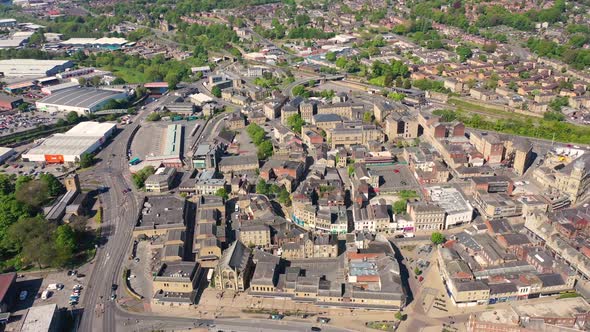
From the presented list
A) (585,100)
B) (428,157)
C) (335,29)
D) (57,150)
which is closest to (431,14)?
(335,29)

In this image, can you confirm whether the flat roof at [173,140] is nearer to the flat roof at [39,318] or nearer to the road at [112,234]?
the road at [112,234]

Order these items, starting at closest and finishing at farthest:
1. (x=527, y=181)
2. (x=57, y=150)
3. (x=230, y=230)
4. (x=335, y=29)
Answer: (x=230, y=230) < (x=527, y=181) < (x=57, y=150) < (x=335, y=29)

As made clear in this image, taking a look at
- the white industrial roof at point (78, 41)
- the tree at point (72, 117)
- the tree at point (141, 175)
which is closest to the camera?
the tree at point (141, 175)

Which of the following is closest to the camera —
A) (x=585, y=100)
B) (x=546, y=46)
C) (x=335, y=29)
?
(x=585, y=100)

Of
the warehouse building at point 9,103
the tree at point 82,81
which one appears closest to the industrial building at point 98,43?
the tree at point 82,81

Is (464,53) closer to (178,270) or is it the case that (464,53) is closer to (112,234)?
(112,234)

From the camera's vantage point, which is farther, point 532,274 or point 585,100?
point 585,100

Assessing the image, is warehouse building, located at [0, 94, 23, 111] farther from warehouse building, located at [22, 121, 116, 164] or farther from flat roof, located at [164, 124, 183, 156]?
flat roof, located at [164, 124, 183, 156]

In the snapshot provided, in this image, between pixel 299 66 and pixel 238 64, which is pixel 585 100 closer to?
pixel 299 66
